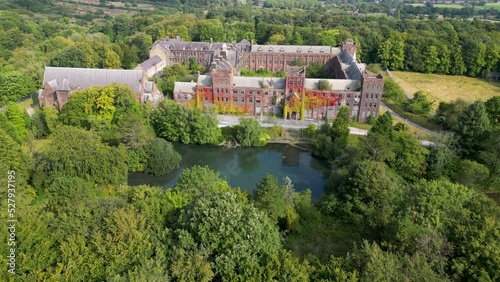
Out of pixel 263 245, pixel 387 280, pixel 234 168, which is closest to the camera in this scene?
pixel 387 280

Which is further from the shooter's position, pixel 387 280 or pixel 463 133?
pixel 463 133

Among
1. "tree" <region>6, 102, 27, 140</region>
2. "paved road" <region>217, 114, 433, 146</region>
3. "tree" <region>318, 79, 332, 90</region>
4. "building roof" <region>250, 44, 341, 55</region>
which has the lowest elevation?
"paved road" <region>217, 114, 433, 146</region>

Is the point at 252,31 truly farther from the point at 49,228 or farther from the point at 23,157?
the point at 49,228

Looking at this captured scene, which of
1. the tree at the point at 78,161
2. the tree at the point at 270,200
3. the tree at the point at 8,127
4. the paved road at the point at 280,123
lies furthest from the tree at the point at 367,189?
the tree at the point at 8,127

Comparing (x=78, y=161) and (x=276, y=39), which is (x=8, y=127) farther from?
(x=276, y=39)

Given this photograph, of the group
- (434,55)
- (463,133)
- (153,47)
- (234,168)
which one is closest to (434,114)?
(463,133)

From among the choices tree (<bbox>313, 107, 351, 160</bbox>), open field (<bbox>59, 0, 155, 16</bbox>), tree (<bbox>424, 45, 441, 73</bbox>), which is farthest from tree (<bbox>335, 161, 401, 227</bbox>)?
open field (<bbox>59, 0, 155, 16</bbox>)

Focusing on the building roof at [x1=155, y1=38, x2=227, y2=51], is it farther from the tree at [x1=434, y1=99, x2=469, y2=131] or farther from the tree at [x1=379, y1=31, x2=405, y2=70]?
the tree at [x1=434, y1=99, x2=469, y2=131]
